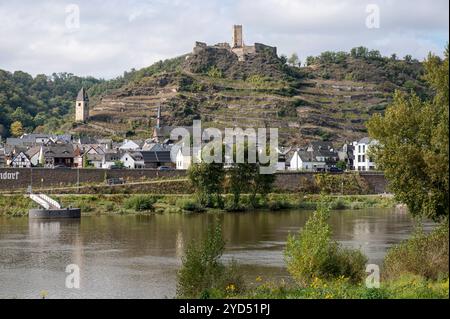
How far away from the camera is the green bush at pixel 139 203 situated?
53281 mm

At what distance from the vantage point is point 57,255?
30.7 m

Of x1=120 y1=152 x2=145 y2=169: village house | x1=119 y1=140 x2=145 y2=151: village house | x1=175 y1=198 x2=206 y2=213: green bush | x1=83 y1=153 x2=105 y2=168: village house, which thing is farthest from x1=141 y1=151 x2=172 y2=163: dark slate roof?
x1=175 y1=198 x2=206 y2=213: green bush

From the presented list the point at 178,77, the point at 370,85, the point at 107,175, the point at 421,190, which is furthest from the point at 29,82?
the point at 421,190

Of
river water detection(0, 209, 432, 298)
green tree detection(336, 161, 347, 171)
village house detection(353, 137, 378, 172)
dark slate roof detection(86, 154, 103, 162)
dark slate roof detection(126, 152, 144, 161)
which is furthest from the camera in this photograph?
village house detection(353, 137, 378, 172)

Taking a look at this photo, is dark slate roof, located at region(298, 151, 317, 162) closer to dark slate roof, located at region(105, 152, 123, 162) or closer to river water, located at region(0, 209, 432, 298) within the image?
dark slate roof, located at region(105, 152, 123, 162)

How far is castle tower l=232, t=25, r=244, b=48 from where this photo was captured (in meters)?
139

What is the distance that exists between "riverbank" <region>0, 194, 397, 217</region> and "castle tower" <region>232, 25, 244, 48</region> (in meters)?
82.2

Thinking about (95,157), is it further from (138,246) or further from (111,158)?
(138,246)

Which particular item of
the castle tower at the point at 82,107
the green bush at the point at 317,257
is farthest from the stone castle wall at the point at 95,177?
→ the castle tower at the point at 82,107

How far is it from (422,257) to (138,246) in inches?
683

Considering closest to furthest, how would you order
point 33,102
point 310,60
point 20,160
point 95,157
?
point 20,160
point 95,157
point 33,102
point 310,60

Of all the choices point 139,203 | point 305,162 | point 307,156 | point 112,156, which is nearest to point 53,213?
point 139,203

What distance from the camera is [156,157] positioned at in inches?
3012
